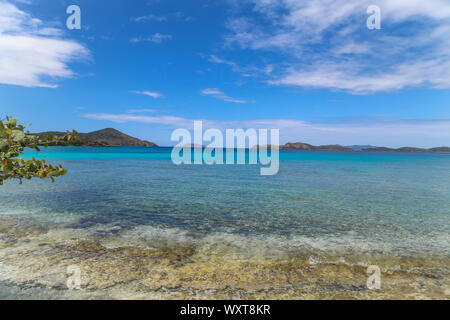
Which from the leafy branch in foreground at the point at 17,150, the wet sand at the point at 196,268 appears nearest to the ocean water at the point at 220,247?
the wet sand at the point at 196,268

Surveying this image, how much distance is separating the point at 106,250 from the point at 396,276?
31.8 feet

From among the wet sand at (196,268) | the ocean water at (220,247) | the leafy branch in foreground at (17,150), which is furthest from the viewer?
the ocean water at (220,247)

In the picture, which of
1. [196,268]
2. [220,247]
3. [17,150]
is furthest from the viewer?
[220,247]

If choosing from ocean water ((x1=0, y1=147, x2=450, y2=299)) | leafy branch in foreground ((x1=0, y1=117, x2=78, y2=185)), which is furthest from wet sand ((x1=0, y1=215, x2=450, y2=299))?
leafy branch in foreground ((x1=0, y1=117, x2=78, y2=185))

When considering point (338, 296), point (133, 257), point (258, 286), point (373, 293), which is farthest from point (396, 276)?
point (133, 257)

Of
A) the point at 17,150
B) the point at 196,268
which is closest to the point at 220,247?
the point at 196,268

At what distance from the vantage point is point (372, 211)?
1644 cm

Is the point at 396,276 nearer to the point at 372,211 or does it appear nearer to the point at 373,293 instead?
the point at 373,293

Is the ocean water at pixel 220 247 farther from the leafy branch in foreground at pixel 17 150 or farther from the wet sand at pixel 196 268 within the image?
the leafy branch in foreground at pixel 17 150

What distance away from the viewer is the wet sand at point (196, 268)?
6648 mm

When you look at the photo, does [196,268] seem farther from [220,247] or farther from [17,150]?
[17,150]

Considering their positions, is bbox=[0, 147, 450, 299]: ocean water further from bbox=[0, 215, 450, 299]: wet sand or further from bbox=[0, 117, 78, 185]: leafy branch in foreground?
bbox=[0, 117, 78, 185]: leafy branch in foreground

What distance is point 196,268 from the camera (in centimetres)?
800
